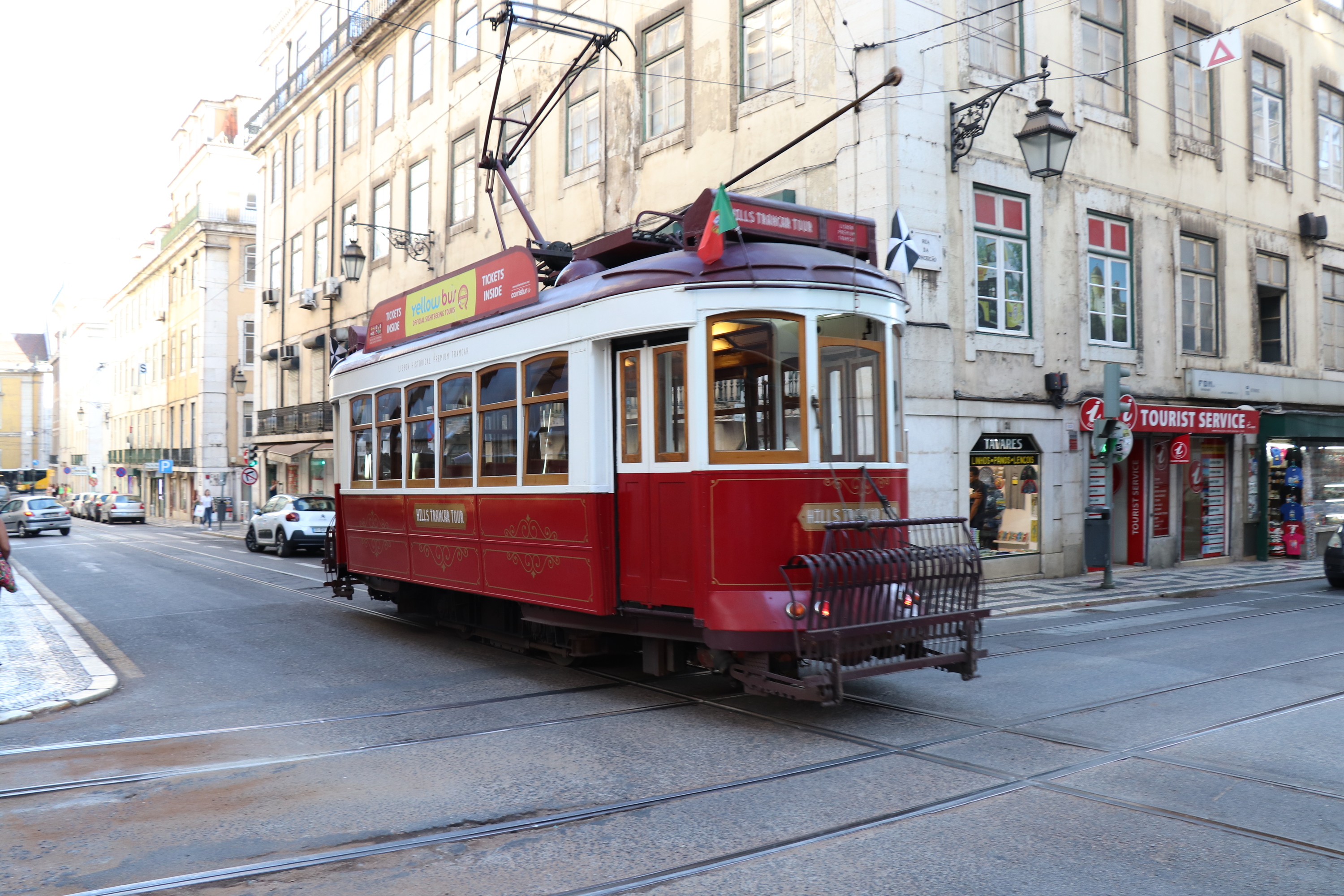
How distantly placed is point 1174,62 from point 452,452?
16.4 m

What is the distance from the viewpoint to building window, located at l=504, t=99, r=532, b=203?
21875mm

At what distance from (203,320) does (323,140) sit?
20191 mm

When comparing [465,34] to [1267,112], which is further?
[465,34]

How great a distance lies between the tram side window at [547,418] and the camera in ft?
25.5

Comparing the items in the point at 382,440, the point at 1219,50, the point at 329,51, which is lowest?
the point at 382,440

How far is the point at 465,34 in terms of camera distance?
24297 millimetres

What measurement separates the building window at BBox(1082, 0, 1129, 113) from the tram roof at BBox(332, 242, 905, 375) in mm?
11792

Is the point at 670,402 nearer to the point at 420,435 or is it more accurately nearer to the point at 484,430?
the point at 484,430

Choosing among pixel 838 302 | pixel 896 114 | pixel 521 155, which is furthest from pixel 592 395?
pixel 521 155

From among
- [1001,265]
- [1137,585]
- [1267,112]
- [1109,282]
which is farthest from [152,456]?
[1267,112]

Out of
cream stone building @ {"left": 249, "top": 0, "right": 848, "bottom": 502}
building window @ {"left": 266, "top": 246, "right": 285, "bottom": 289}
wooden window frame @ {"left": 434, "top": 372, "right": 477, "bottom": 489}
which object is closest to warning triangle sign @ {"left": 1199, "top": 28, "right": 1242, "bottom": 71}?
cream stone building @ {"left": 249, "top": 0, "right": 848, "bottom": 502}

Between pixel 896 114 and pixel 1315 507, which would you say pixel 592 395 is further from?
pixel 1315 507

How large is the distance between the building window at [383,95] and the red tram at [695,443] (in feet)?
71.4

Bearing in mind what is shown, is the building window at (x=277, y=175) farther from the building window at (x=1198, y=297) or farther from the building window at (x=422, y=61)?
the building window at (x=1198, y=297)
